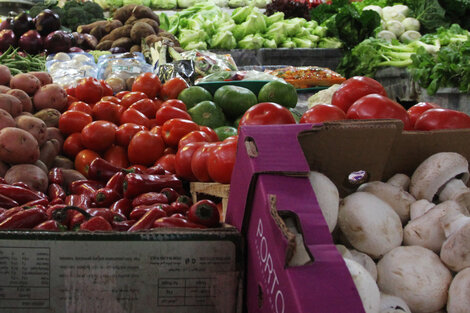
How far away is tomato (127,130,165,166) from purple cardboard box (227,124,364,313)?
136 centimetres

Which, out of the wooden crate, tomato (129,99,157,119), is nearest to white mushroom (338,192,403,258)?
the wooden crate

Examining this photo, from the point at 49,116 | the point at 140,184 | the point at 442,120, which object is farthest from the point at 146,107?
the point at 442,120

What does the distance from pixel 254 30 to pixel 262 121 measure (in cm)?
610

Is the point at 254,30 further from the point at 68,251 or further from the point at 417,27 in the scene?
the point at 68,251

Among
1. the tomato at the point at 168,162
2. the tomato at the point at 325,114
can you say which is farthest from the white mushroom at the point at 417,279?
the tomato at the point at 168,162

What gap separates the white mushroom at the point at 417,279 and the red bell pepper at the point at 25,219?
1.00 m

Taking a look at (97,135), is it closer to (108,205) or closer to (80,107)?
(80,107)

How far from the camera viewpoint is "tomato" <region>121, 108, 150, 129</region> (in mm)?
2821

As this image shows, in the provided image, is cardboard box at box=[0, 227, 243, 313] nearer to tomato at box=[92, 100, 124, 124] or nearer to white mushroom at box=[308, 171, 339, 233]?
white mushroom at box=[308, 171, 339, 233]

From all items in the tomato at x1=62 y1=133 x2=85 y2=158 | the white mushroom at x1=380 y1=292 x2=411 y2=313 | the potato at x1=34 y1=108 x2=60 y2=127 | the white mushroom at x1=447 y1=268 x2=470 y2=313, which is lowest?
the tomato at x1=62 y1=133 x2=85 y2=158

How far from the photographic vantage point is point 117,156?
267 cm

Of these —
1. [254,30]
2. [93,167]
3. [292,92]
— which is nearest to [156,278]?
[93,167]

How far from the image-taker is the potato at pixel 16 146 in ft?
7.32

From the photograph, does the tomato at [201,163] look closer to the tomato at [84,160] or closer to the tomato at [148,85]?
the tomato at [84,160]
